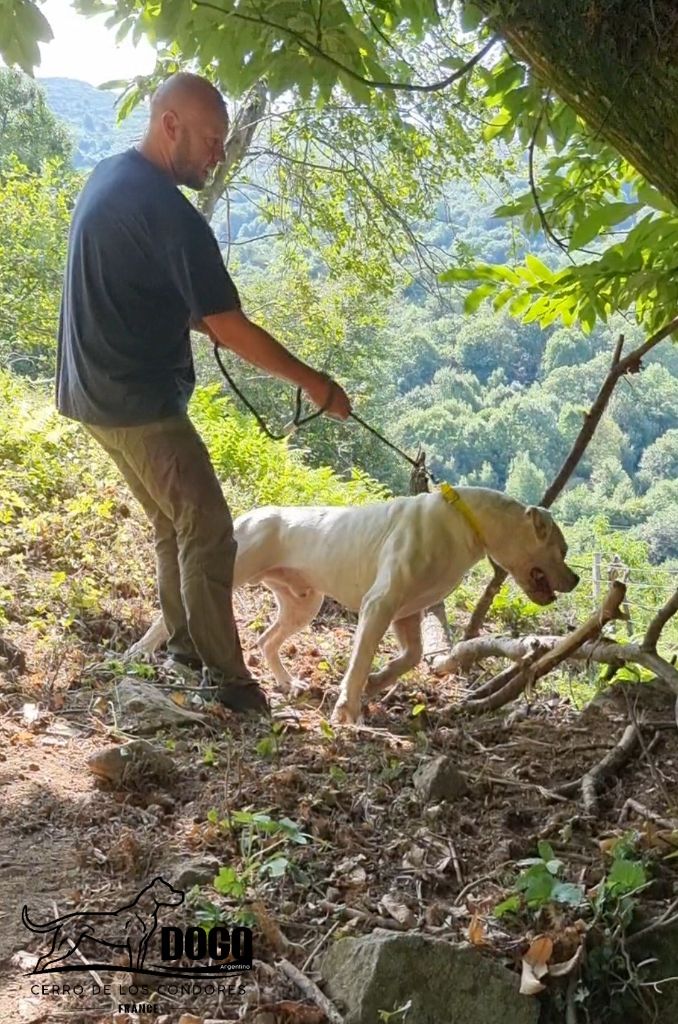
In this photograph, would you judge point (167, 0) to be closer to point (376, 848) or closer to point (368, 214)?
point (376, 848)

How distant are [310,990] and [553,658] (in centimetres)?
237

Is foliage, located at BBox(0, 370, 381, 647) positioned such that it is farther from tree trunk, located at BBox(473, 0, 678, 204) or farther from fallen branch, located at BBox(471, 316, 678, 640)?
tree trunk, located at BBox(473, 0, 678, 204)

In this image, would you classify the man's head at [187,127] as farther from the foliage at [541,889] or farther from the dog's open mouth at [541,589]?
the foliage at [541,889]

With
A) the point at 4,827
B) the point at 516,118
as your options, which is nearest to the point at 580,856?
the point at 4,827

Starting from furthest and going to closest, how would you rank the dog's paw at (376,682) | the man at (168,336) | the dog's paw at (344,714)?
the dog's paw at (376,682) < the dog's paw at (344,714) < the man at (168,336)

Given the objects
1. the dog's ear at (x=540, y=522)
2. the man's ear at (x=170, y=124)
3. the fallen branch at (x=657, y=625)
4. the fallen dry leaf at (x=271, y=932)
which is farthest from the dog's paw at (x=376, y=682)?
the man's ear at (x=170, y=124)

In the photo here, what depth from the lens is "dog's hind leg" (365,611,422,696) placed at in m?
4.82

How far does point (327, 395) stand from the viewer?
4152mm

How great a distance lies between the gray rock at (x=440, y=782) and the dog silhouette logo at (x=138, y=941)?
0.89 metres

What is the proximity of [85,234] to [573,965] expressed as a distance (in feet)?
10.9

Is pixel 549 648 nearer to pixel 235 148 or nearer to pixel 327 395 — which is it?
pixel 327 395

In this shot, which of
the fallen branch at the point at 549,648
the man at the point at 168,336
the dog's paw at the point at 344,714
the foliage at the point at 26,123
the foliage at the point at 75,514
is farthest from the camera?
the foliage at the point at 26,123

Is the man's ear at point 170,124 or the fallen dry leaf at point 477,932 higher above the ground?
the man's ear at point 170,124

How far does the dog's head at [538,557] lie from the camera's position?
15.1 feet
